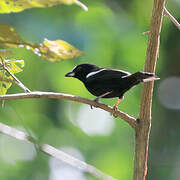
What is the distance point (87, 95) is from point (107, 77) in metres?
3.59

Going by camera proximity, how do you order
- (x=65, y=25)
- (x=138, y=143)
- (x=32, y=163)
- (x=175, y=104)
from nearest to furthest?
(x=138, y=143), (x=65, y=25), (x=32, y=163), (x=175, y=104)

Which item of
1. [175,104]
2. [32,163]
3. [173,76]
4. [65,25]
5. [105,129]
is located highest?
[65,25]

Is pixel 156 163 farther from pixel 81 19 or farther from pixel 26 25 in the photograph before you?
pixel 26 25

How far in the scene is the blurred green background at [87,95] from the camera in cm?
772

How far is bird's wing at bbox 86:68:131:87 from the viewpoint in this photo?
370 cm

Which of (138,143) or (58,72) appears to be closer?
(138,143)

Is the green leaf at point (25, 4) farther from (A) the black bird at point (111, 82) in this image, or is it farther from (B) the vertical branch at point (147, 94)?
(A) the black bird at point (111, 82)

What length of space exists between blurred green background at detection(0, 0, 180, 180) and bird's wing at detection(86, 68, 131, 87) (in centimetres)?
338

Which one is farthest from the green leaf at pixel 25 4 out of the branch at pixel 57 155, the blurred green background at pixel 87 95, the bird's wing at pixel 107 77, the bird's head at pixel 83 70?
the blurred green background at pixel 87 95

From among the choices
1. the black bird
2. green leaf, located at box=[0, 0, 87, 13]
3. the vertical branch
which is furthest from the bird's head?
green leaf, located at box=[0, 0, 87, 13]

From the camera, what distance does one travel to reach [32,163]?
8.20 metres

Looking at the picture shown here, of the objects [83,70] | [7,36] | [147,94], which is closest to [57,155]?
[7,36]

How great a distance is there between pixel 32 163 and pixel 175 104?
335cm

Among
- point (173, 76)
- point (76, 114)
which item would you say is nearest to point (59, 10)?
point (76, 114)
